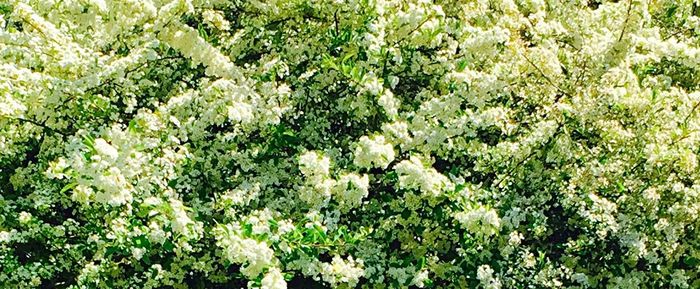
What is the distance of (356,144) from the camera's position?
4359mm

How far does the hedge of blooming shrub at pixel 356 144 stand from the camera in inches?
174

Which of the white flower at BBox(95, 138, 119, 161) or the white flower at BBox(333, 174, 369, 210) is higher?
the white flower at BBox(95, 138, 119, 161)

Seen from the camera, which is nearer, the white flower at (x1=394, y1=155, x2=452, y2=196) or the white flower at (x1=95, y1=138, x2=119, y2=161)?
the white flower at (x1=95, y1=138, x2=119, y2=161)

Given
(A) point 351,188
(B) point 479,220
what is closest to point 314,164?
(A) point 351,188

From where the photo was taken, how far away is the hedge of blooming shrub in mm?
4410

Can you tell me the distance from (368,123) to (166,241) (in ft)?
5.35

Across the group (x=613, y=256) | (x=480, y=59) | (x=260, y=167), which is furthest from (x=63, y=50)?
(x=613, y=256)

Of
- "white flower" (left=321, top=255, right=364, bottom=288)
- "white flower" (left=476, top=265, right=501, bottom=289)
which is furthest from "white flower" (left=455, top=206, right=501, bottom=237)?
"white flower" (left=321, top=255, right=364, bottom=288)

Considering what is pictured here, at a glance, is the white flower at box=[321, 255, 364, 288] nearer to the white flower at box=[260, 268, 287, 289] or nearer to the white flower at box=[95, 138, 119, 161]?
the white flower at box=[260, 268, 287, 289]

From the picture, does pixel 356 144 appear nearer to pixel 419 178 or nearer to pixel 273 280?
pixel 419 178

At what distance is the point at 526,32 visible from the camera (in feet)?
18.1

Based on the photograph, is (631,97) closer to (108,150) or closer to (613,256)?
(613,256)

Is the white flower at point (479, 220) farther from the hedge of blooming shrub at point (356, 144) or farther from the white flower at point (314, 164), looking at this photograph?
the white flower at point (314, 164)

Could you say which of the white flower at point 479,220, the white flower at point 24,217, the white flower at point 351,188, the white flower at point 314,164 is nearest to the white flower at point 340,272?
the white flower at point 351,188
